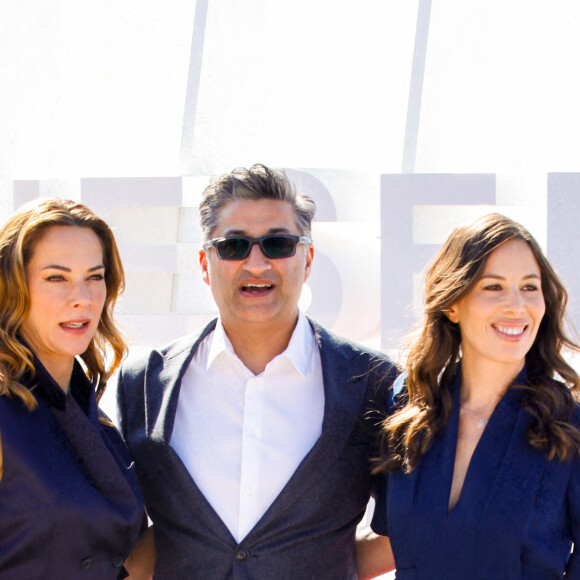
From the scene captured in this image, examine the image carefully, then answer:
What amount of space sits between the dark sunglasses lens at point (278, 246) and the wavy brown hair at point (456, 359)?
50 cm

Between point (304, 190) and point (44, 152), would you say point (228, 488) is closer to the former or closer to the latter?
point (304, 190)

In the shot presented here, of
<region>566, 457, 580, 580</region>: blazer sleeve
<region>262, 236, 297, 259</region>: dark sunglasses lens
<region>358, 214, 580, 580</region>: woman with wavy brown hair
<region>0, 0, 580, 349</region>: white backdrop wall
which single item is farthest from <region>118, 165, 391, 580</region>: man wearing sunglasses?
<region>0, 0, 580, 349</region>: white backdrop wall

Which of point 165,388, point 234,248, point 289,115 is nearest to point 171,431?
point 165,388

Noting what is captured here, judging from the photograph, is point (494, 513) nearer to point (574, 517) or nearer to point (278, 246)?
point (574, 517)

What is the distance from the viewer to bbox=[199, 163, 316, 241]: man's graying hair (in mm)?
2840

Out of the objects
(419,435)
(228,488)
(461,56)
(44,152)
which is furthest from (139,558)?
(461,56)

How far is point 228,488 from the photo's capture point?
255cm

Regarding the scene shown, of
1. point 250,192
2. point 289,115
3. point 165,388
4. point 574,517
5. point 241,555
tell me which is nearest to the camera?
point 574,517

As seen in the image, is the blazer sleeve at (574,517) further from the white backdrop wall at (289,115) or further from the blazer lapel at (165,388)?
the white backdrop wall at (289,115)

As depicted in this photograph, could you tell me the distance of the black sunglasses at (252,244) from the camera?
2.78 m

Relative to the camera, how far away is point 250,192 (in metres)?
2.84

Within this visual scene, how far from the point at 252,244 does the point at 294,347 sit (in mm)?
379

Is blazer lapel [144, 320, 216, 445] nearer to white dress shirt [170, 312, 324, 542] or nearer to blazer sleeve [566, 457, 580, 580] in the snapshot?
white dress shirt [170, 312, 324, 542]

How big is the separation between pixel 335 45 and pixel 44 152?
1.95 meters
